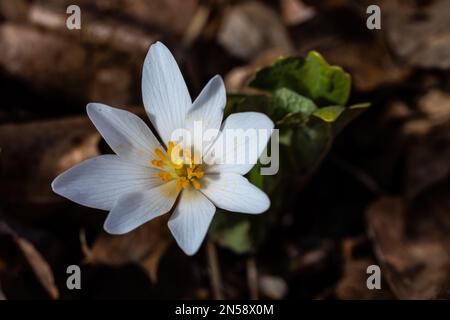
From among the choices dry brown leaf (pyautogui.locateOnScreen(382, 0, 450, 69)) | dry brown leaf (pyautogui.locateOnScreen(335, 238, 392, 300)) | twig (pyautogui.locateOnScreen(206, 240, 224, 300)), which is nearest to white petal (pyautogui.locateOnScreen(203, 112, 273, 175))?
twig (pyautogui.locateOnScreen(206, 240, 224, 300))

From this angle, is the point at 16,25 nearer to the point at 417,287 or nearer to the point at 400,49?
the point at 400,49

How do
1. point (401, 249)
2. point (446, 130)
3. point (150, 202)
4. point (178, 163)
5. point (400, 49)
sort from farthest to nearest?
point (400, 49) → point (446, 130) → point (401, 249) → point (178, 163) → point (150, 202)

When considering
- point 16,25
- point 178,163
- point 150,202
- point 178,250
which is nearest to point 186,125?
point 178,163

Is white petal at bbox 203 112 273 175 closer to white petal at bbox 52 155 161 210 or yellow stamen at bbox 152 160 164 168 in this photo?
yellow stamen at bbox 152 160 164 168

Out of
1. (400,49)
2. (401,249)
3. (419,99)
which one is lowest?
(401,249)
